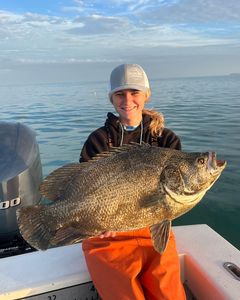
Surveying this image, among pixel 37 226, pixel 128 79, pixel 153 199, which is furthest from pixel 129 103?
pixel 37 226

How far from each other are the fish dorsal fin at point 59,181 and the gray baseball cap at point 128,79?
3.02ft

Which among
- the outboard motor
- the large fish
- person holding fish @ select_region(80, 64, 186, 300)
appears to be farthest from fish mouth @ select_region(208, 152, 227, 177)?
the outboard motor

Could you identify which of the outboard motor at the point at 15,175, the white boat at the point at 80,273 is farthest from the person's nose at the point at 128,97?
the outboard motor at the point at 15,175

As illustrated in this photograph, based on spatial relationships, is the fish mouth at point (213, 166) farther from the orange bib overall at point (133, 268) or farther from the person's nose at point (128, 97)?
the person's nose at point (128, 97)

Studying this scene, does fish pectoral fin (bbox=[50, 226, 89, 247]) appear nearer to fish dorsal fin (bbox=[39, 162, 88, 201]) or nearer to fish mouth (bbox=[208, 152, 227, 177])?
fish dorsal fin (bbox=[39, 162, 88, 201])

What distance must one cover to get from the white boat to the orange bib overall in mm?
230

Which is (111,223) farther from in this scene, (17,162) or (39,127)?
(39,127)

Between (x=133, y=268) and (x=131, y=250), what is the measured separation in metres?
0.17

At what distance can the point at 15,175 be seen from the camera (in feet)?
13.5

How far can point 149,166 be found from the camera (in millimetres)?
2744

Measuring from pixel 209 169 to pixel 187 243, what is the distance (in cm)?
108

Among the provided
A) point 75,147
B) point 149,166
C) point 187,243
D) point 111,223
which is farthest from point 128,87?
point 75,147

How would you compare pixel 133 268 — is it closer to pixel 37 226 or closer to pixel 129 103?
pixel 37 226

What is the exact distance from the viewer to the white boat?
2977mm
